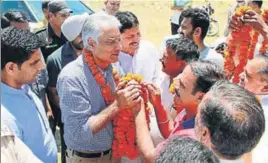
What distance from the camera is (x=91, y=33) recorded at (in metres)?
3.35

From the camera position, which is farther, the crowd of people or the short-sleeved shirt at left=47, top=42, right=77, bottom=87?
the short-sleeved shirt at left=47, top=42, right=77, bottom=87

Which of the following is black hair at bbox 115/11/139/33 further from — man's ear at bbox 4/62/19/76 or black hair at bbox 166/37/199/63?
man's ear at bbox 4/62/19/76

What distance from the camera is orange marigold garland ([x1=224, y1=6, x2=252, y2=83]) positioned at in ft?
14.3

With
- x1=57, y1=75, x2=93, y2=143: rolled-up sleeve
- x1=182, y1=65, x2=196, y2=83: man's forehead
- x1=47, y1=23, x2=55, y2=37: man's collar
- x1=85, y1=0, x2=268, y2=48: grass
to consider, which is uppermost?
x1=182, y1=65, x2=196, y2=83: man's forehead

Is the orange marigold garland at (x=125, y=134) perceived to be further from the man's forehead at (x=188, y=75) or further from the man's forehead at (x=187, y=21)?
the man's forehead at (x=187, y=21)

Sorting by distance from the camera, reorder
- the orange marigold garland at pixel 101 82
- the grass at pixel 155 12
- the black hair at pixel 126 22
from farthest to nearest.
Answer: the grass at pixel 155 12 → the black hair at pixel 126 22 → the orange marigold garland at pixel 101 82

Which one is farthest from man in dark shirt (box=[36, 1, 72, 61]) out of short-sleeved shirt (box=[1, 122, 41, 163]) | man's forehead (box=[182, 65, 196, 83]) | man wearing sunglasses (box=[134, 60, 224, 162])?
short-sleeved shirt (box=[1, 122, 41, 163])

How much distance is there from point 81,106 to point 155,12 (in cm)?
1480

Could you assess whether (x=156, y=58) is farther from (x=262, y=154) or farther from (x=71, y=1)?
(x=71, y=1)

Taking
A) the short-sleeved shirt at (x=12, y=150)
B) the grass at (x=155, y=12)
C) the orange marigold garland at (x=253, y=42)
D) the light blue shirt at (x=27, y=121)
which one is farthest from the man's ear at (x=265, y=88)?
the grass at (x=155, y=12)

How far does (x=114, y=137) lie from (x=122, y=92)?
48cm

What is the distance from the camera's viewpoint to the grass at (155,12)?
1451cm

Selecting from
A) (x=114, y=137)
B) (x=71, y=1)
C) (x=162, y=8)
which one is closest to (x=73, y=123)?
(x=114, y=137)

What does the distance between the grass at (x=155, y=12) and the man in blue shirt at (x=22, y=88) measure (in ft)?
33.3
